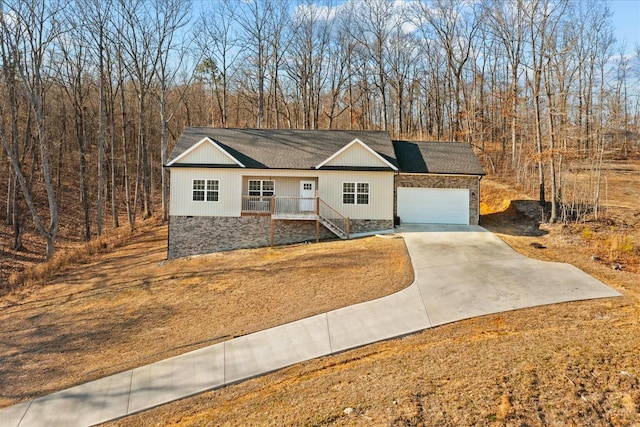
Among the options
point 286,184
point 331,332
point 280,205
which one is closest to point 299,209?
point 280,205

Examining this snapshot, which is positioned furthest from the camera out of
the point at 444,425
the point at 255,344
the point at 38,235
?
the point at 38,235

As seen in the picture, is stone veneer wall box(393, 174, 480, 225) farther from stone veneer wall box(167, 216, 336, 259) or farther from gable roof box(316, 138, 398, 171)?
stone veneer wall box(167, 216, 336, 259)

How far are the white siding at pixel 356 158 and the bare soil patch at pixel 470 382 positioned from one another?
428 inches

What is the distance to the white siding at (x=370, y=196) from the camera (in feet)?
59.8

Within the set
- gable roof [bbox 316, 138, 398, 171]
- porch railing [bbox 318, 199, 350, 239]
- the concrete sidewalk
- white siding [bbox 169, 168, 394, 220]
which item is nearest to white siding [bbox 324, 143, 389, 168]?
gable roof [bbox 316, 138, 398, 171]

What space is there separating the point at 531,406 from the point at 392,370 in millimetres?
2191

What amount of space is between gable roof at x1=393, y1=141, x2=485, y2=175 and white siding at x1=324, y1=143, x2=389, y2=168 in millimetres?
2395

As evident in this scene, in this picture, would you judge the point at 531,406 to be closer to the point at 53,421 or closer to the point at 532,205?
the point at 53,421

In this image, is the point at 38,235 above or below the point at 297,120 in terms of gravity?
below

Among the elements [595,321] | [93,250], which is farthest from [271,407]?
[93,250]

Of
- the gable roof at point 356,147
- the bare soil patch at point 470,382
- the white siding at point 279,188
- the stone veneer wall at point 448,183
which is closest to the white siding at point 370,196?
the white siding at point 279,188

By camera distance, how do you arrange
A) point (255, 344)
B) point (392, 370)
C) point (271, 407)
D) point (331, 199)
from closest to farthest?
1. point (271, 407)
2. point (392, 370)
3. point (255, 344)
4. point (331, 199)

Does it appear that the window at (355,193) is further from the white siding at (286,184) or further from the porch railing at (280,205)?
the white siding at (286,184)

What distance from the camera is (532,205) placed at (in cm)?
2117
